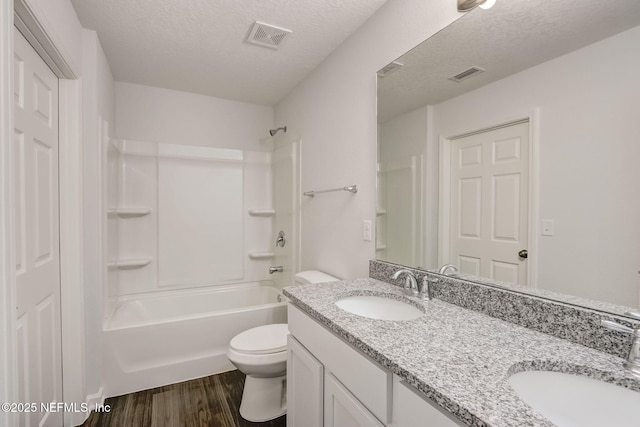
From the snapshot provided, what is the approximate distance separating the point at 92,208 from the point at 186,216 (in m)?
1.08

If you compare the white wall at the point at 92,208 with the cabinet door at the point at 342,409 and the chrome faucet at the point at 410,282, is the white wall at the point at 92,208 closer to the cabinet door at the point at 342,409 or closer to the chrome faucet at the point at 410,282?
the cabinet door at the point at 342,409

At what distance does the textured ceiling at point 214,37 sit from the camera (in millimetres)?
1654

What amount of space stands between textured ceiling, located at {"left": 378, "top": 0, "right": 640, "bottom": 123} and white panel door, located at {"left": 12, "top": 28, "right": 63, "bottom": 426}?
1.65m

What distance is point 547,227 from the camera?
3.24 ft

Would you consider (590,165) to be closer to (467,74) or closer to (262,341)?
(467,74)

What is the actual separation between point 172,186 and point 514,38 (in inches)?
109

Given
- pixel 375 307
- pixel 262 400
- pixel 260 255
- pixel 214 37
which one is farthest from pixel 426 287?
pixel 260 255

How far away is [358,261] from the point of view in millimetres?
1881

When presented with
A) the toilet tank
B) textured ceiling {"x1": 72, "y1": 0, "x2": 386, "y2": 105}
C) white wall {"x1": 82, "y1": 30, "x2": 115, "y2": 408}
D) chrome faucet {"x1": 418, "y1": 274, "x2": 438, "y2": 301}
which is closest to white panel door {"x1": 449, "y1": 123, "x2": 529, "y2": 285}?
chrome faucet {"x1": 418, "y1": 274, "x2": 438, "y2": 301}

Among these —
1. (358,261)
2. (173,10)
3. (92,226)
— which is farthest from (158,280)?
(173,10)

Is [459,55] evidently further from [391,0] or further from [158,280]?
[158,280]

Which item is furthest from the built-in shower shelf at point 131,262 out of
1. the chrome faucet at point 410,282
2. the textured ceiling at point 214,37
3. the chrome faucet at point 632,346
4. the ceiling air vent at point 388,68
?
the chrome faucet at point 632,346

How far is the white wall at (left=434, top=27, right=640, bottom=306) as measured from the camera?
2.65ft

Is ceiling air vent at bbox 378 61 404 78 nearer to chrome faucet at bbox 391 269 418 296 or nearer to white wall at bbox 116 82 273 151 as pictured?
chrome faucet at bbox 391 269 418 296
